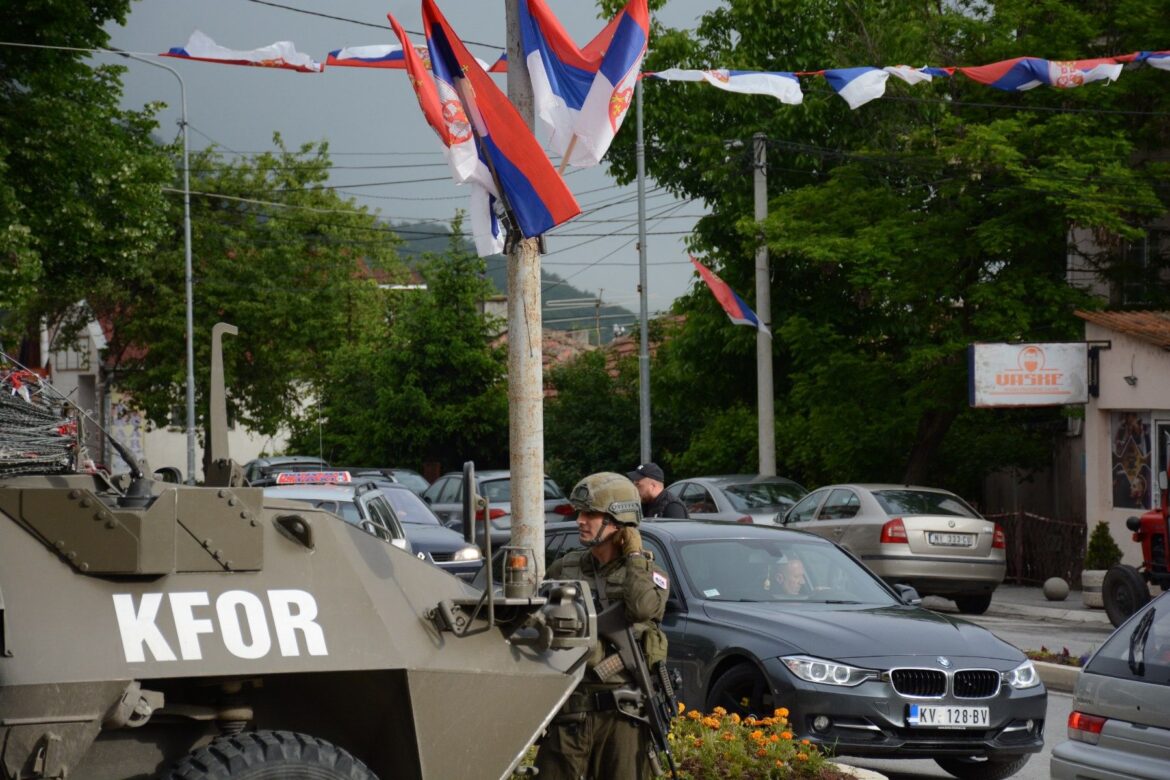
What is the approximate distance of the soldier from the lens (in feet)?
20.5

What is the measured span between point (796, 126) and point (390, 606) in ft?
93.3

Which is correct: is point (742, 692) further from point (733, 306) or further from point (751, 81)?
point (733, 306)

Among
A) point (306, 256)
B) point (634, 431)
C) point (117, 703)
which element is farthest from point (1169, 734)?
point (306, 256)

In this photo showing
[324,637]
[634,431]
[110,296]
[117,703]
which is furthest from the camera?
[110,296]

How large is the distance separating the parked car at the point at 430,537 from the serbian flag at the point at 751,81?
16.5 feet

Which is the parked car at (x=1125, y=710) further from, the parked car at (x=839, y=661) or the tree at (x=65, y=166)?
the tree at (x=65, y=166)

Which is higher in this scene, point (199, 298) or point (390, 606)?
point (199, 298)

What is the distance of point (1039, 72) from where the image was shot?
16422 mm

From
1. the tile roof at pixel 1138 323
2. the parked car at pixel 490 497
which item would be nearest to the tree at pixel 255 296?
the parked car at pixel 490 497

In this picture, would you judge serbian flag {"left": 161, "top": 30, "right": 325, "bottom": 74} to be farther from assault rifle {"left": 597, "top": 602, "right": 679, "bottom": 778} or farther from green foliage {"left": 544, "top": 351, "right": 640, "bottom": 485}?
green foliage {"left": 544, "top": 351, "right": 640, "bottom": 485}

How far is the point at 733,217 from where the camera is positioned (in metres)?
32.7

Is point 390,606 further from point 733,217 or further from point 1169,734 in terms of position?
point 733,217

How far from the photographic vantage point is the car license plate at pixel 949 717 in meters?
8.70

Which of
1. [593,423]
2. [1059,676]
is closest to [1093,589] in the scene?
[1059,676]
